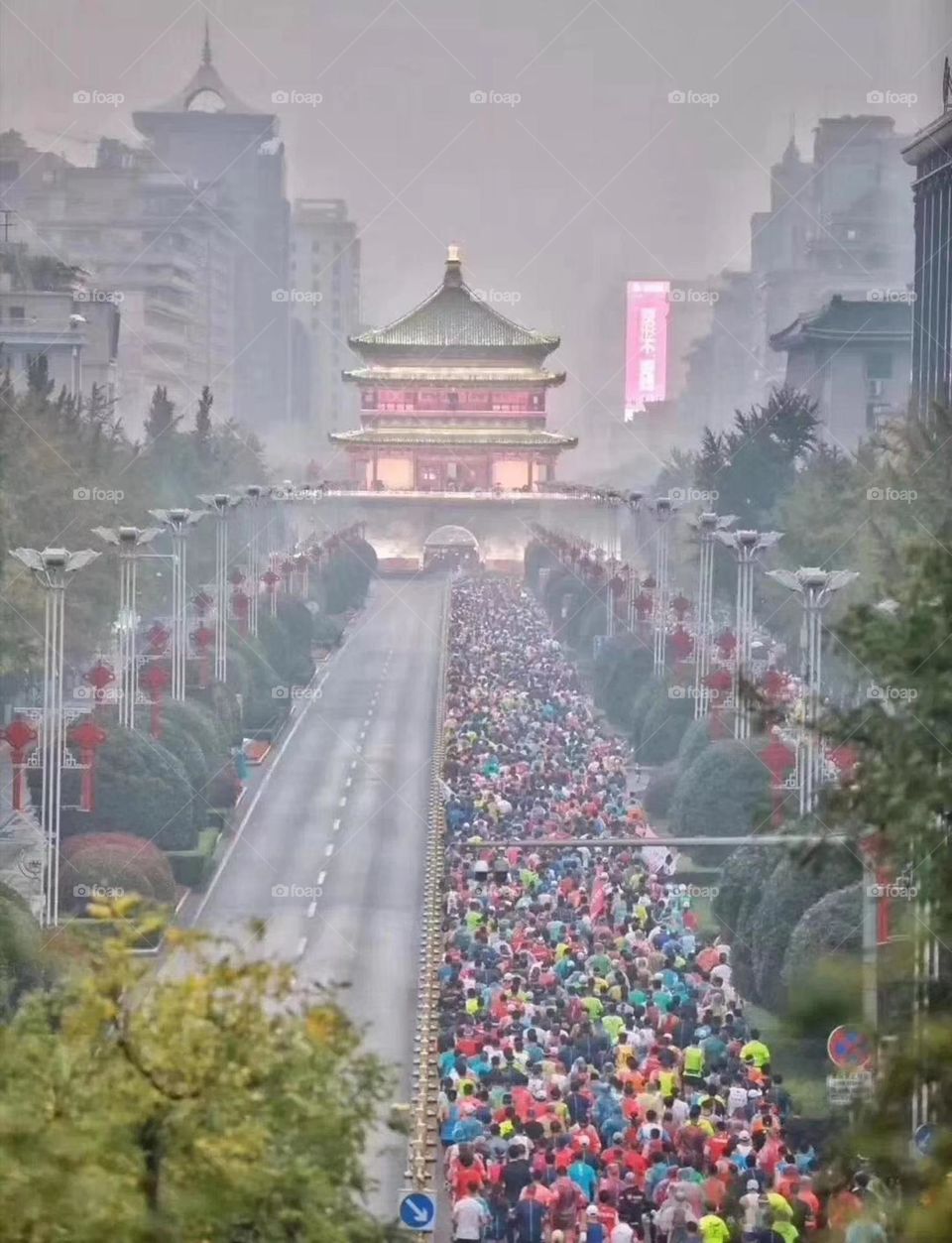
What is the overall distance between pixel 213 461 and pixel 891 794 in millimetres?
57580

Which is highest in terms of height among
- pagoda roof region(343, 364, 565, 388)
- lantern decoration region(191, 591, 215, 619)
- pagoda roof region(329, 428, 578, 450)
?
pagoda roof region(343, 364, 565, 388)

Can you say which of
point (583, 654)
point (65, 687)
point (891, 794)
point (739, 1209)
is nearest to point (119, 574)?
point (65, 687)

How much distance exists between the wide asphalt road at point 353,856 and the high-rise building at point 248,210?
170 ft

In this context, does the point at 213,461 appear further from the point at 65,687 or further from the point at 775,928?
the point at 775,928

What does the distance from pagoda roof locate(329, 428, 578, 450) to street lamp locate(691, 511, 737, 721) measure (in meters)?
44.4

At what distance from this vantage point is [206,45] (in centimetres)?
7800

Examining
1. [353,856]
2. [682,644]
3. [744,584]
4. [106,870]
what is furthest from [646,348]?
[106,870]

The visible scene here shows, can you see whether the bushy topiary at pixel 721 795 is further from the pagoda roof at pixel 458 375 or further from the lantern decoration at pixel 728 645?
the pagoda roof at pixel 458 375

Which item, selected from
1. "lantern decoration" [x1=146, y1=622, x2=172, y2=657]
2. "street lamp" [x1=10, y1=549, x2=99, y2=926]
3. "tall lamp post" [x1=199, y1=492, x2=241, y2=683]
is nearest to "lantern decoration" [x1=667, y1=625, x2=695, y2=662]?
"tall lamp post" [x1=199, y1=492, x2=241, y2=683]

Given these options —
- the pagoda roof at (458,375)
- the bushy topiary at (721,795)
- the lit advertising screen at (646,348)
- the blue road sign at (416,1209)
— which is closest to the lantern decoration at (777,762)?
the bushy topiary at (721,795)

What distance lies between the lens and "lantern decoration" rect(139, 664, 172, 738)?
111 feet

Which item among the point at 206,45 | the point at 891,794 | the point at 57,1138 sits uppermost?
the point at 206,45

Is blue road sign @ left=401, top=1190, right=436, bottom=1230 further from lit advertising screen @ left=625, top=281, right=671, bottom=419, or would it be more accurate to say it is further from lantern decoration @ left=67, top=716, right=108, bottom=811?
lit advertising screen @ left=625, top=281, right=671, bottom=419

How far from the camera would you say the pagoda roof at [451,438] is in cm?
8800
